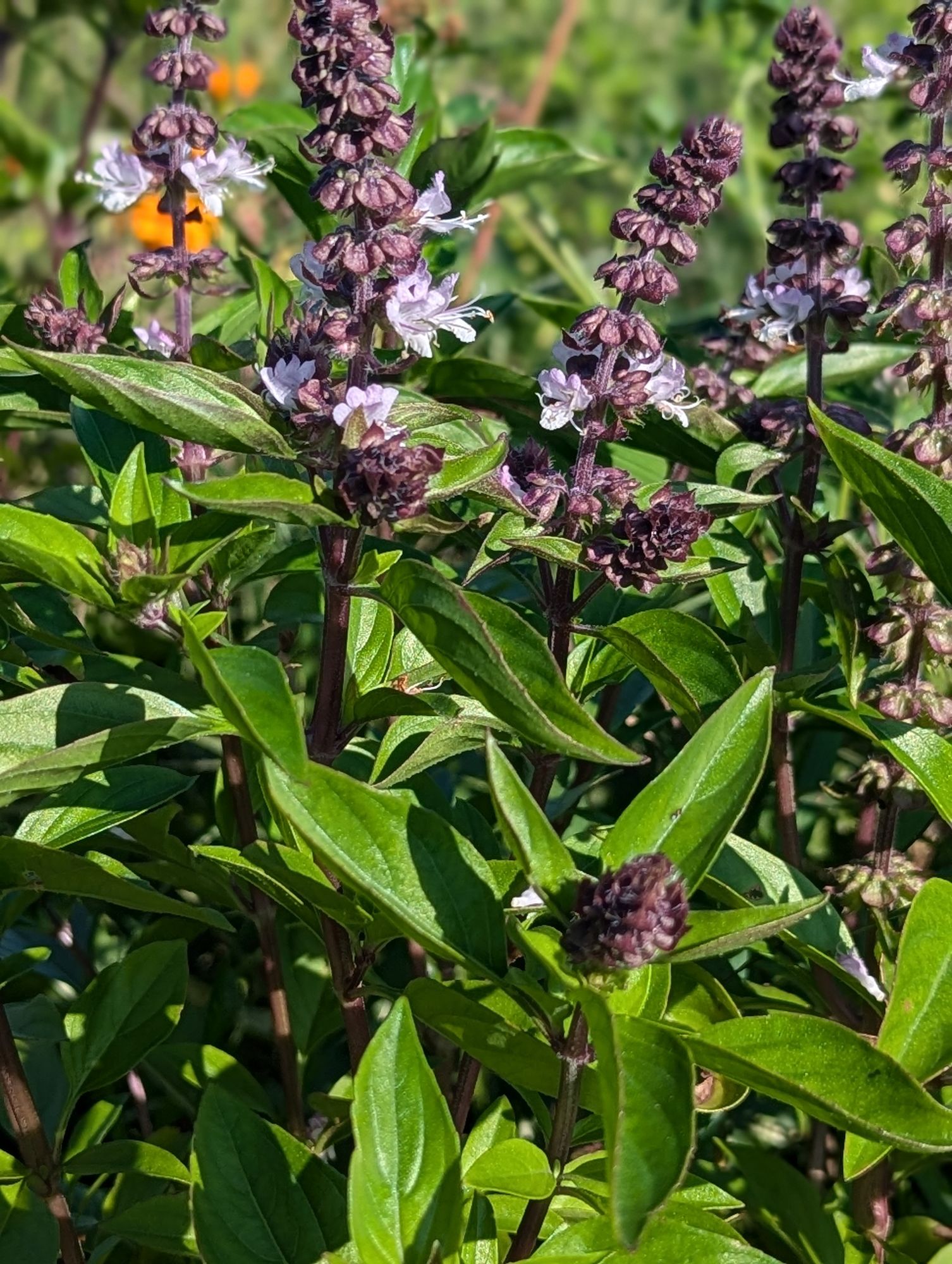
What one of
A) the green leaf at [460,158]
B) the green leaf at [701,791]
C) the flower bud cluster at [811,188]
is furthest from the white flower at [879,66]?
the green leaf at [701,791]

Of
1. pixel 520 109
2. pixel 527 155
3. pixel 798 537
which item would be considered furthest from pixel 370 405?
pixel 520 109

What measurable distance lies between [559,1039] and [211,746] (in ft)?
4.12

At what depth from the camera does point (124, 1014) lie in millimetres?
1426

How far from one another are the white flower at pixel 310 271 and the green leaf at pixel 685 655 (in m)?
0.38

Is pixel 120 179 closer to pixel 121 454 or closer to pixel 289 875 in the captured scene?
pixel 121 454

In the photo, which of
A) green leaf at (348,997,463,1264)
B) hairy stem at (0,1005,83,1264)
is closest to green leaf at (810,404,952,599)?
green leaf at (348,997,463,1264)

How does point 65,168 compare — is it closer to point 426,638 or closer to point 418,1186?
point 426,638

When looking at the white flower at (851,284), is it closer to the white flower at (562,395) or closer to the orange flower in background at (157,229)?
the white flower at (562,395)

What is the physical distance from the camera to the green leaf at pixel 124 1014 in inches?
55.6

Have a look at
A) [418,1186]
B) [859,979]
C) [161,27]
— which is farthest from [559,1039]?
[161,27]

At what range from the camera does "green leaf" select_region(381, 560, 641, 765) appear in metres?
0.96

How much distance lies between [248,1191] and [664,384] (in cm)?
78

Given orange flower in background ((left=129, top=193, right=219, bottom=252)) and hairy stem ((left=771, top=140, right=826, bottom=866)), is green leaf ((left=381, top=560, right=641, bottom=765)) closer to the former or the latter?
hairy stem ((left=771, top=140, right=826, bottom=866))

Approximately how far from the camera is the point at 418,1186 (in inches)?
39.9
